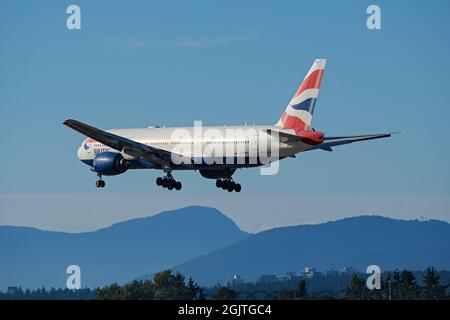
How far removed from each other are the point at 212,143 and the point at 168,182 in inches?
308

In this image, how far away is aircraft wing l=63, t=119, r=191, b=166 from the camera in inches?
3979

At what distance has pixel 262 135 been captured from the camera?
9594 cm

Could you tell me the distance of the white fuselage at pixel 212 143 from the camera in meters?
95.2

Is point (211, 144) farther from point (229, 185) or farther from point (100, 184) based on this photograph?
point (100, 184)

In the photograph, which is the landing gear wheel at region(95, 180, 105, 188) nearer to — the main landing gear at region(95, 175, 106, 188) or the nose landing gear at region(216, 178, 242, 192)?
the main landing gear at region(95, 175, 106, 188)

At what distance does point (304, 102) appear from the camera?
99500 millimetres

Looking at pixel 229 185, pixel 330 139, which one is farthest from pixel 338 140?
pixel 229 185

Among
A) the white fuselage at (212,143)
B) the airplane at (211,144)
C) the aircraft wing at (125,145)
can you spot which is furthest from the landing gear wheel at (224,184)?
the aircraft wing at (125,145)
